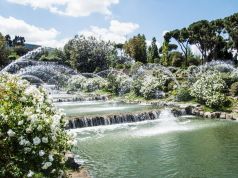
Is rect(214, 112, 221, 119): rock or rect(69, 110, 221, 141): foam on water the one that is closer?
rect(69, 110, 221, 141): foam on water

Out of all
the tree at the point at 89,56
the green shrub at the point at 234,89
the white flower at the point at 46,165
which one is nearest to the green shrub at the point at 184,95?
the green shrub at the point at 234,89

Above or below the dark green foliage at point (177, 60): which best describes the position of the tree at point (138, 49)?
above

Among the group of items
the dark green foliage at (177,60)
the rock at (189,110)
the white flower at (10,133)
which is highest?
the dark green foliage at (177,60)

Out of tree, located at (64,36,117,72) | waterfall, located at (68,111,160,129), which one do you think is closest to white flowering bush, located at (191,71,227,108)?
waterfall, located at (68,111,160,129)

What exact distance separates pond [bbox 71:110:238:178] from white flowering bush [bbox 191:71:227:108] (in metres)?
4.35

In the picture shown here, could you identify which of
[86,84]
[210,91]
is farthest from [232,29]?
[210,91]

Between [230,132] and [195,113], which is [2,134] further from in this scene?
[195,113]

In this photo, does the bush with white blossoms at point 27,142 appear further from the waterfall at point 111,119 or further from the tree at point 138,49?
the tree at point 138,49

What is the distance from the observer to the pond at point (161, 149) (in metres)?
15.4

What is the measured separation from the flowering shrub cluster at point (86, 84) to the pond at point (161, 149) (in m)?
30.4

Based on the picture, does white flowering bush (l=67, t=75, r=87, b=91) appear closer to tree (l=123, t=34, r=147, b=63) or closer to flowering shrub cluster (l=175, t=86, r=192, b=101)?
tree (l=123, t=34, r=147, b=63)

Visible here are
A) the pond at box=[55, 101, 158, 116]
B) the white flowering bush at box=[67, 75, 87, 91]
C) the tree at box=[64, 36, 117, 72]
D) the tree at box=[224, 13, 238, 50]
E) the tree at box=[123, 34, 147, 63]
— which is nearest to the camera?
the pond at box=[55, 101, 158, 116]

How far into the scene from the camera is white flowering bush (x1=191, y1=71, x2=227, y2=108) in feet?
106

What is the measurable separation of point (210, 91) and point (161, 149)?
15.6m
